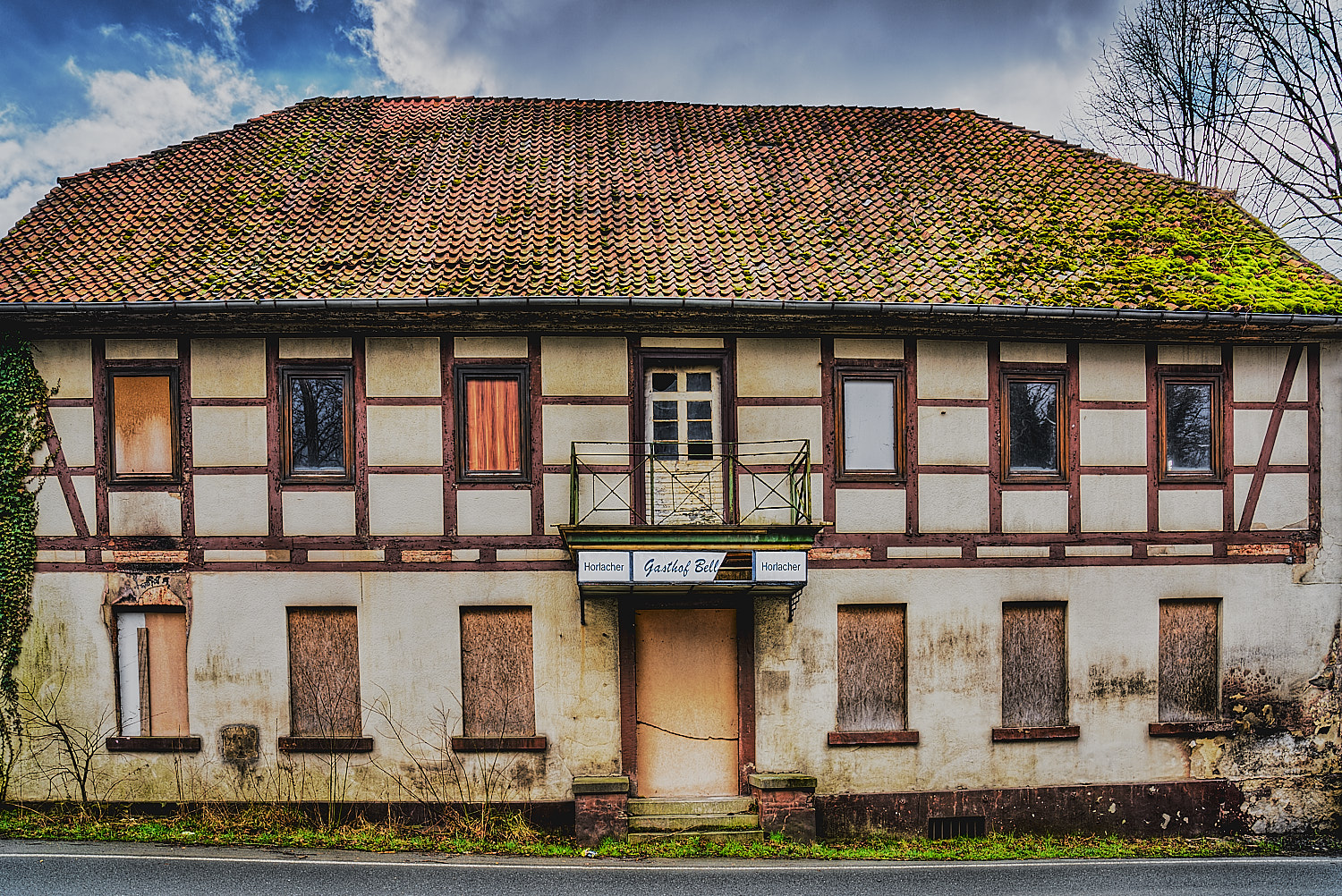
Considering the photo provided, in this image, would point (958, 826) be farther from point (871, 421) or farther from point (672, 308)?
point (672, 308)

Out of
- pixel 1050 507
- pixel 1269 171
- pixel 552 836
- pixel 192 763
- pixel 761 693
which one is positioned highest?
pixel 1269 171

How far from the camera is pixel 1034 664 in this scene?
10.1 metres

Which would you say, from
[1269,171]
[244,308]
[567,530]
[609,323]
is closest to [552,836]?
[567,530]

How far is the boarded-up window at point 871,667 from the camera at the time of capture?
9867 millimetres

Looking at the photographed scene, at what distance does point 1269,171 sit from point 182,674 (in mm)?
18032

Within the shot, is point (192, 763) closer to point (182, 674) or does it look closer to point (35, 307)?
point (182, 674)

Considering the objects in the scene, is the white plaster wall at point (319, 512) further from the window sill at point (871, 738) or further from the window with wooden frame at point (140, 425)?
the window sill at point (871, 738)

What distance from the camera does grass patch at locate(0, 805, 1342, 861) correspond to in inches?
Answer: 354

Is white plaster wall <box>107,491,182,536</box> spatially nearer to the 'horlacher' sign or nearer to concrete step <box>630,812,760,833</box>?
the 'horlacher' sign

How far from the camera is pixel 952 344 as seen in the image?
10055mm

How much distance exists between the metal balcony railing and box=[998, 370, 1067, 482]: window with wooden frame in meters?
2.71

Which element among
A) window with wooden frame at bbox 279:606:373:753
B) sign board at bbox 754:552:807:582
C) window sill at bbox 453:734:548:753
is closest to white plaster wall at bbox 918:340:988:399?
sign board at bbox 754:552:807:582

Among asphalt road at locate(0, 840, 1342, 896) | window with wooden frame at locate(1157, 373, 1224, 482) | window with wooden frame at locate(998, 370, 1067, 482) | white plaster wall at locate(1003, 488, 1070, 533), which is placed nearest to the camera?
asphalt road at locate(0, 840, 1342, 896)

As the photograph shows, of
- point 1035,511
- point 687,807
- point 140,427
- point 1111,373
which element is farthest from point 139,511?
point 1111,373
